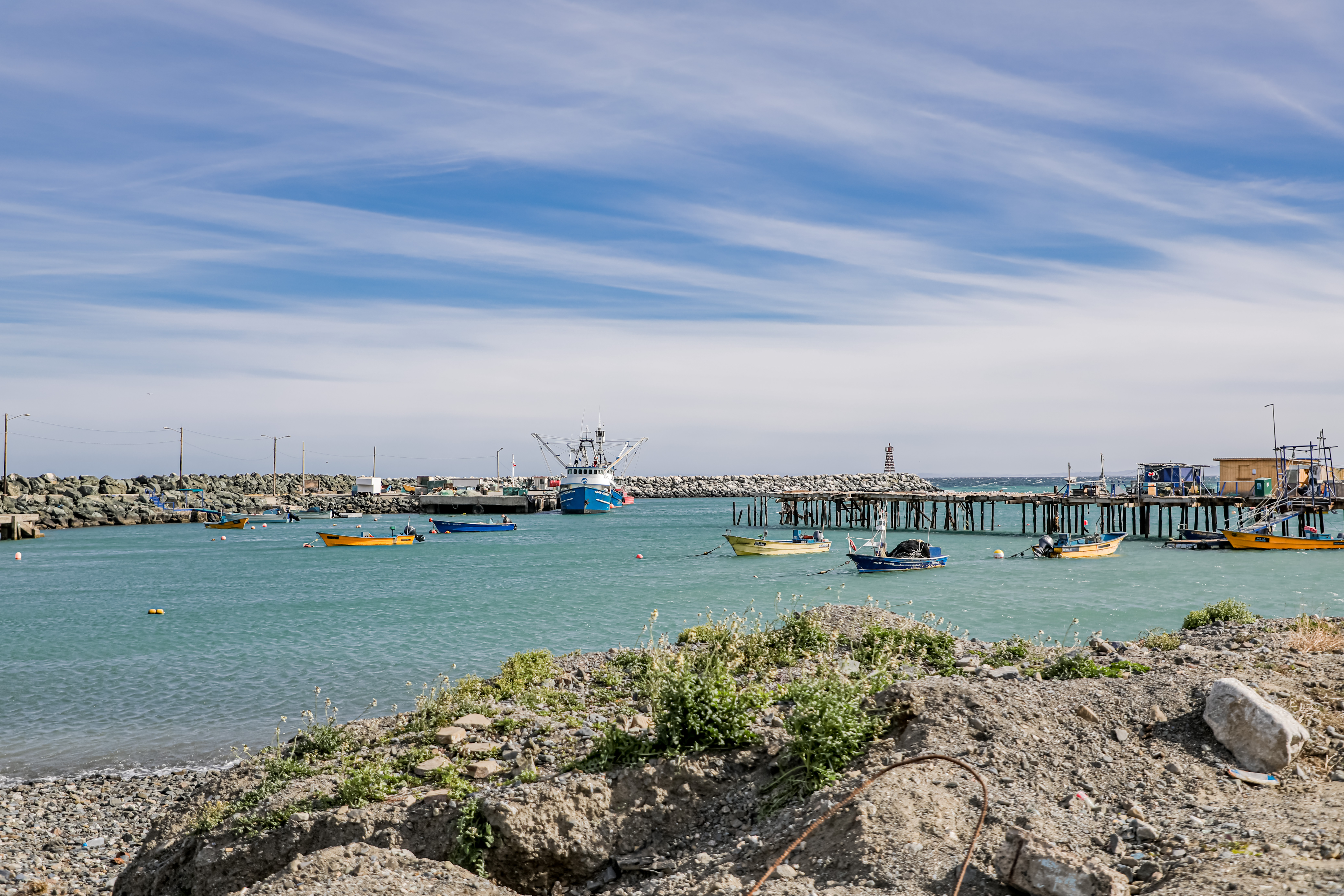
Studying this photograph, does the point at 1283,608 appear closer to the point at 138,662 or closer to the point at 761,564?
the point at 761,564

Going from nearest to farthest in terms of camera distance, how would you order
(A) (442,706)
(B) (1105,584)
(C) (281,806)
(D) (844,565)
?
(C) (281,806)
(A) (442,706)
(B) (1105,584)
(D) (844,565)

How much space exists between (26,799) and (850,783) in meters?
12.8

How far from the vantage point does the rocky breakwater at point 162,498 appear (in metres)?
93.2

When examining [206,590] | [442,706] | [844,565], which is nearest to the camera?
[442,706]

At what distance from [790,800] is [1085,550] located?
47205 mm

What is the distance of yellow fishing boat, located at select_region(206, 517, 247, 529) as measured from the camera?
3617 inches

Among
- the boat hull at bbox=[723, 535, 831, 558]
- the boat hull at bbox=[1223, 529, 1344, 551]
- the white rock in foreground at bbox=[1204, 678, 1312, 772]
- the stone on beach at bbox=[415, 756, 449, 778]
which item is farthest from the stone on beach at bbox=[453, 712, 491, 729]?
the boat hull at bbox=[1223, 529, 1344, 551]

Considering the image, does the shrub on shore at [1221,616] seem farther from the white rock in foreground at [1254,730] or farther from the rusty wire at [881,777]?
the rusty wire at [881,777]

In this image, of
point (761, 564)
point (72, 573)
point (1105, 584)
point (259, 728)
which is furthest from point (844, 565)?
point (72, 573)

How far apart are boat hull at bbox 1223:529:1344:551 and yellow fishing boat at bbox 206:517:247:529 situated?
276ft

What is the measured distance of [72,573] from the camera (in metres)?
51.3

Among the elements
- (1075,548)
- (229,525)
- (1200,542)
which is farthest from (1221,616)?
(229,525)

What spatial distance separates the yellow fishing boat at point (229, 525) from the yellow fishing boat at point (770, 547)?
59.2 meters

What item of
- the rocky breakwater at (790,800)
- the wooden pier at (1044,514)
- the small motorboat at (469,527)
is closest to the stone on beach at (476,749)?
the rocky breakwater at (790,800)
